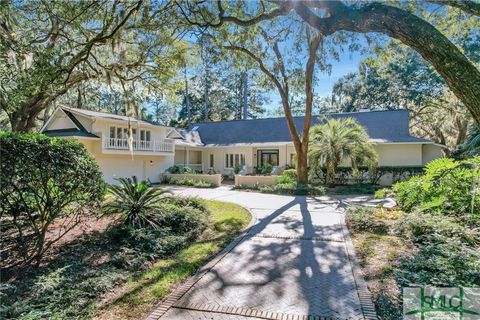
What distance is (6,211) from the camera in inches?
196

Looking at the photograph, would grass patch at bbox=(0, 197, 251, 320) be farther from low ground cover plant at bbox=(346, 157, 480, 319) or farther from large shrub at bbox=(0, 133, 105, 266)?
low ground cover plant at bbox=(346, 157, 480, 319)

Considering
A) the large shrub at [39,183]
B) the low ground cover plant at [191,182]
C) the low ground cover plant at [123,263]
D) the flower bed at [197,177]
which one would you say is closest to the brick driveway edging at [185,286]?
the low ground cover plant at [123,263]

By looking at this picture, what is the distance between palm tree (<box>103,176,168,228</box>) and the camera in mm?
7102

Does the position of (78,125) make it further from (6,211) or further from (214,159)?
(6,211)

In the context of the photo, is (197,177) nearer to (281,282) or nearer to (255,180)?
(255,180)

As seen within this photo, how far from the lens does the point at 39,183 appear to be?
4.91m

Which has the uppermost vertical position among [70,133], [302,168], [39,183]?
[70,133]

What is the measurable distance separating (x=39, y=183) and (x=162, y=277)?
8.53ft

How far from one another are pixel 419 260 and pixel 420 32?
369 centimetres

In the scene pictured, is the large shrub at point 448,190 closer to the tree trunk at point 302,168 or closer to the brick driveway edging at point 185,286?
the brick driveway edging at point 185,286

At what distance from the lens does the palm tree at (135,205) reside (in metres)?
7.10

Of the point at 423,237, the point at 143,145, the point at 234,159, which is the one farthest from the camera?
the point at 234,159

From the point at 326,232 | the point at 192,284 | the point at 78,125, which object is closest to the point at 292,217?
the point at 326,232

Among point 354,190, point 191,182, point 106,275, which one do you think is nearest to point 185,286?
point 106,275
